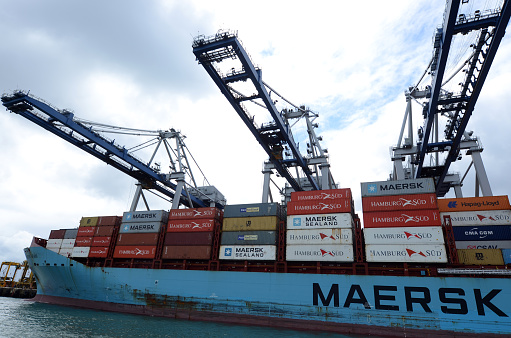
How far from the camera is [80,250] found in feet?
98.8

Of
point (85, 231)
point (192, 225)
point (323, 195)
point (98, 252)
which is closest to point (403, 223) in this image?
point (323, 195)

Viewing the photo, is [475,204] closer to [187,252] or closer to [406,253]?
[406,253]

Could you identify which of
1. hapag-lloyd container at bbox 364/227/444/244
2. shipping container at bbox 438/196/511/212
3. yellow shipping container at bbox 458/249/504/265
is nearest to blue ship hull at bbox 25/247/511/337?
yellow shipping container at bbox 458/249/504/265

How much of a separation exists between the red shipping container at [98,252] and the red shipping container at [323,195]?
20154 mm

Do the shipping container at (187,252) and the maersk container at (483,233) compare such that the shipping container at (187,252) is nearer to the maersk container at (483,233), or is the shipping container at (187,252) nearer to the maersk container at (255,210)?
the maersk container at (255,210)

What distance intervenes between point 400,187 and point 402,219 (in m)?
2.70

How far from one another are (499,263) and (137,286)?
28310 millimetres

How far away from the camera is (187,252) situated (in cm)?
2570

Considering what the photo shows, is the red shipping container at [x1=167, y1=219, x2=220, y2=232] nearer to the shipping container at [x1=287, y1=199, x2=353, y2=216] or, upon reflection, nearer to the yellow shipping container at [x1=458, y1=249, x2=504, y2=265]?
the shipping container at [x1=287, y1=199, x2=353, y2=216]

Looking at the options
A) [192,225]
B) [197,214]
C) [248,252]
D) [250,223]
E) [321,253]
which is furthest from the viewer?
[197,214]

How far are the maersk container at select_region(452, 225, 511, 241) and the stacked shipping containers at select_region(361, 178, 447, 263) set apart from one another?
6.24 feet

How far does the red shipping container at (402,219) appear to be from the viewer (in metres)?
20.4

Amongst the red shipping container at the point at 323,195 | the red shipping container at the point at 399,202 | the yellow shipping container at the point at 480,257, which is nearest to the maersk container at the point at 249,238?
the red shipping container at the point at 323,195

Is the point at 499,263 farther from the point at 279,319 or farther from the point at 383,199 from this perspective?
the point at 279,319
